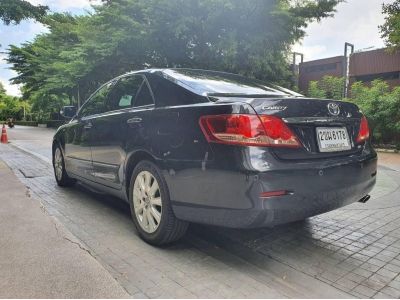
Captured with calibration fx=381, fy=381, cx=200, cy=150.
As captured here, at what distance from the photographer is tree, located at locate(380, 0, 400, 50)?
42.2ft

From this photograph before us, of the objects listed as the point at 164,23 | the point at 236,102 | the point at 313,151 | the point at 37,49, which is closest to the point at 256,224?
the point at 313,151

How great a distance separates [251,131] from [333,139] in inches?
31.6

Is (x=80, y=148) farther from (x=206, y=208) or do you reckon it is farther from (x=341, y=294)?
(x=341, y=294)

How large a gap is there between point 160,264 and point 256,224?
855 millimetres

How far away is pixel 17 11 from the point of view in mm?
13922

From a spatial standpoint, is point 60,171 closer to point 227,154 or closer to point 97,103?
point 97,103

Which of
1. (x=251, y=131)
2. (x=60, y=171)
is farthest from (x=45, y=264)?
(x=60, y=171)

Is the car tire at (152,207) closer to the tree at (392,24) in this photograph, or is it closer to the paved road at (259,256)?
the paved road at (259,256)

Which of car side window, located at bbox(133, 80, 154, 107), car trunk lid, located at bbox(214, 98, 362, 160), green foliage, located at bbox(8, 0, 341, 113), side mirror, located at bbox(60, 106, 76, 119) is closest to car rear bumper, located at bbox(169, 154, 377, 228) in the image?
car trunk lid, located at bbox(214, 98, 362, 160)

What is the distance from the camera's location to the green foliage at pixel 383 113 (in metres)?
12.7

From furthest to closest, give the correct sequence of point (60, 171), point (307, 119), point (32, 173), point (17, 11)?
point (17, 11) → point (32, 173) → point (60, 171) → point (307, 119)

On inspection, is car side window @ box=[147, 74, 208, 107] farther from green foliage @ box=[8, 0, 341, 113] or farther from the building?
the building

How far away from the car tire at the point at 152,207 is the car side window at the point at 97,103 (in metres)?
1.39

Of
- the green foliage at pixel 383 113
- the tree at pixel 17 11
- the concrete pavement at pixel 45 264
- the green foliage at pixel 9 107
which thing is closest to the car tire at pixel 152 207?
the concrete pavement at pixel 45 264
